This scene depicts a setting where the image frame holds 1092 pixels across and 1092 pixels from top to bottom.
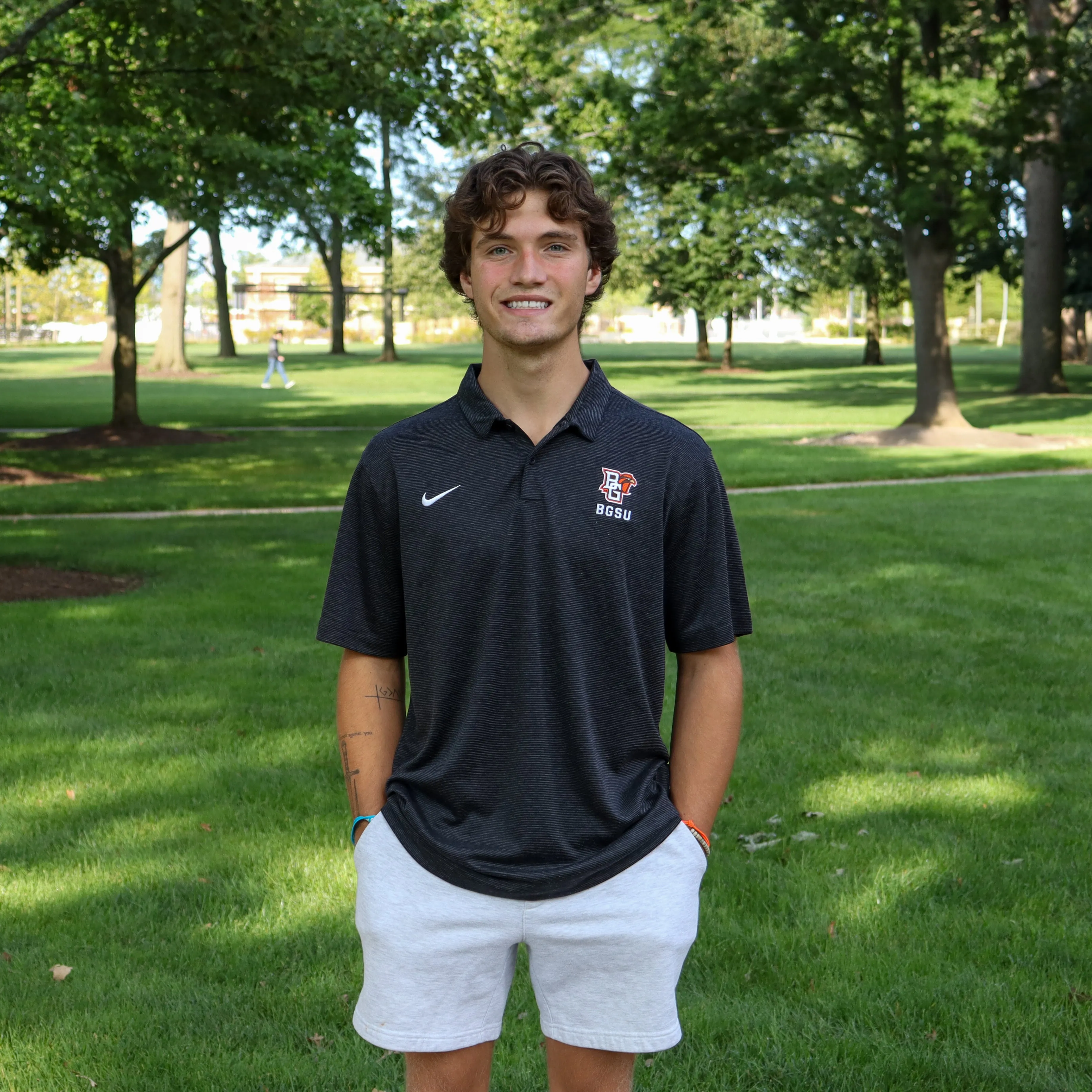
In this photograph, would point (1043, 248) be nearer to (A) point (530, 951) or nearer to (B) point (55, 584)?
(B) point (55, 584)

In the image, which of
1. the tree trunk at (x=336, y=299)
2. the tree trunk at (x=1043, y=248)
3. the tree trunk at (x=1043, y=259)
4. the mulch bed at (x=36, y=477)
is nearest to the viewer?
the mulch bed at (x=36, y=477)

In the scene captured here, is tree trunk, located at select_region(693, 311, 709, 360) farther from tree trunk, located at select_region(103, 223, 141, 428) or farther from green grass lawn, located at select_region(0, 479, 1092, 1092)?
green grass lawn, located at select_region(0, 479, 1092, 1092)

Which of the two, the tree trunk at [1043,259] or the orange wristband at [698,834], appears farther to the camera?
the tree trunk at [1043,259]

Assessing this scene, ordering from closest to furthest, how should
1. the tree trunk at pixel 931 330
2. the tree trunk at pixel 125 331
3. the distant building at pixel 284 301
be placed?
the tree trunk at pixel 125 331 < the tree trunk at pixel 931 330 < the distant building at pixel 284 301

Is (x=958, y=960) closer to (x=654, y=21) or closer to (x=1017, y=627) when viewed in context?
(x=1017, y=627)

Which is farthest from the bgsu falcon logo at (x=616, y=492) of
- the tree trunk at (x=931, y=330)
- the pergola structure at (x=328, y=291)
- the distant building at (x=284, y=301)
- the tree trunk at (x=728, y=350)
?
the distant building at (x=284, y=301)

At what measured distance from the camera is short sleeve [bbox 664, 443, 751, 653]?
7.96 feet

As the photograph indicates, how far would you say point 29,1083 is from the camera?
3684 mm

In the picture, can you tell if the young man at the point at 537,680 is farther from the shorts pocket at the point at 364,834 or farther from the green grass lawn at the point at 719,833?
the green grass lawn at the point at 719,833

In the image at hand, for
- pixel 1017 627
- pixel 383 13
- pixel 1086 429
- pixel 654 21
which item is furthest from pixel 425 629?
pixel 1086 429

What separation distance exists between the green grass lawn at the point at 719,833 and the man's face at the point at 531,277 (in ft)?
7.33

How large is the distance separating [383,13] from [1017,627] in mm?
7069

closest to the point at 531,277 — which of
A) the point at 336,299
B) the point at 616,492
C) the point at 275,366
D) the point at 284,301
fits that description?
the point at 616,492

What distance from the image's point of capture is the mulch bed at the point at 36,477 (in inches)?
686
